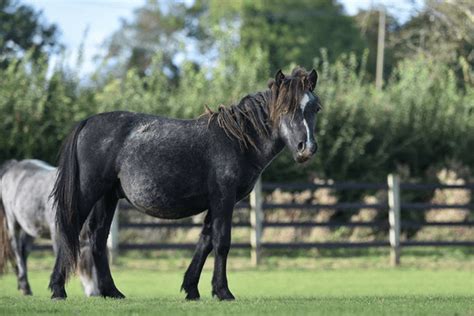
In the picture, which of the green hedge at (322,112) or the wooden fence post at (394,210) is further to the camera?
the green hedge at (322,112)

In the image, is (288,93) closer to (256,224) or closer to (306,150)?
(306,150)

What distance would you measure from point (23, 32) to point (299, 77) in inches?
1453

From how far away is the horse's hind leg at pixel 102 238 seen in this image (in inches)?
439

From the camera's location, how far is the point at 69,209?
1097cm

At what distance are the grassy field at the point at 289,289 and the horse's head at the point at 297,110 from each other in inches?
58.0

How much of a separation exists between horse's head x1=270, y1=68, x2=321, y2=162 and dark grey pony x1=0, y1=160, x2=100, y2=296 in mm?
4361

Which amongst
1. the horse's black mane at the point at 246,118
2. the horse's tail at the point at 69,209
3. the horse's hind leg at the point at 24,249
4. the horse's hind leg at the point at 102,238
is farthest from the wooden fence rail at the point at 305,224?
the horse's black mane at the point at 246,118

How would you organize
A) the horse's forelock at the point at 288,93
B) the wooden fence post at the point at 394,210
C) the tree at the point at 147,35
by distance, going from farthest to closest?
the tree at the point at 147,35
the wooden fence post at the point at 394,210
the horse's forelock at the point at 288,93

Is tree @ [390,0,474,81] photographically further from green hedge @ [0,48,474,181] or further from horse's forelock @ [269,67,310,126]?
horse's forelock @ [269,67,310,126]

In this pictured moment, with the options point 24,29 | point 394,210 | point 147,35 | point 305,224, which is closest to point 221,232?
point 305,224

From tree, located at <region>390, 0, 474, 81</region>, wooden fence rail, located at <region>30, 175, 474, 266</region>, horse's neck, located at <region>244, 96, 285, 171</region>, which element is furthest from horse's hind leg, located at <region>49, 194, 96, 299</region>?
tree, located at <region>390, 0, 474, 81</region>

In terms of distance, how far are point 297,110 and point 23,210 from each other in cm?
578

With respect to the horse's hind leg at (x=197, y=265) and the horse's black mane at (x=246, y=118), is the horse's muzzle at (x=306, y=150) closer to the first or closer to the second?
the horse's black mane at (x=246, y=118)

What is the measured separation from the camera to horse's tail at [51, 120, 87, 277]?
35.8ft
